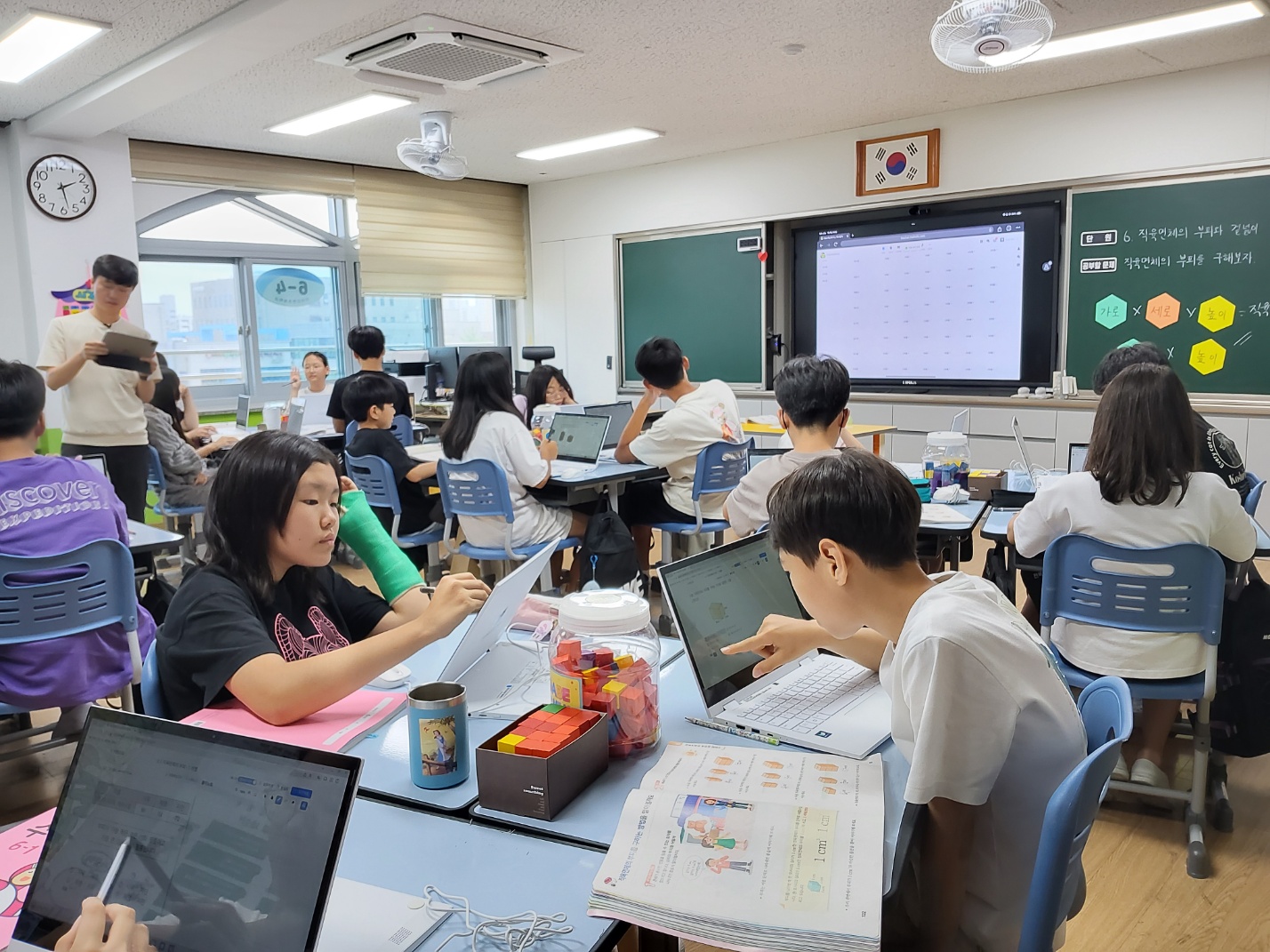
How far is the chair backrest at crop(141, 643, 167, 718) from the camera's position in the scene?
1.54 meters

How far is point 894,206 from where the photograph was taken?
6367 millimetres

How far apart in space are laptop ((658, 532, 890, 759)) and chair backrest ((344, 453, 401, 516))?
2.91 metres

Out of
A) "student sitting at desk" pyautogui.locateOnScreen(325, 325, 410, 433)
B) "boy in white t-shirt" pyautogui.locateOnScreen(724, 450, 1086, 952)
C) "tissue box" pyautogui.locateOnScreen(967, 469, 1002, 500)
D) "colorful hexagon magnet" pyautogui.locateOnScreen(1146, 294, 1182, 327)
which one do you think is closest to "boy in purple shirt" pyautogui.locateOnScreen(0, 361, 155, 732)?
"boy in white t-shirt" pyautogui.locateOnScreen(724, 450, 1086, 952)

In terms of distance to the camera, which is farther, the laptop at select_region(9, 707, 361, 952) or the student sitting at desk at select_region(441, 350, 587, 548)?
the student sitting at desk at select_region(441, 350, 587, 548)

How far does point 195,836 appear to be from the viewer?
2.84 ft

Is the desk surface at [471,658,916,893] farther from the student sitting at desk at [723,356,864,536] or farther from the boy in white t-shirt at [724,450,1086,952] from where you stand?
the student sitting at desk at [723,356,864,536]

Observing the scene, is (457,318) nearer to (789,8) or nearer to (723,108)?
(723,108)

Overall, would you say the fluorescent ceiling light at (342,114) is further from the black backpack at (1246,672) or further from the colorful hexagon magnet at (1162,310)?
the black backpack at (1246,672)

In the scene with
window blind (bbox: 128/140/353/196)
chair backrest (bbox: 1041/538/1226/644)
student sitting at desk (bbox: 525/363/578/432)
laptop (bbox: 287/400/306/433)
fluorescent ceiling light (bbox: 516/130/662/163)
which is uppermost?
fluorescent ceiling light (bbox: 516/130/662/163)

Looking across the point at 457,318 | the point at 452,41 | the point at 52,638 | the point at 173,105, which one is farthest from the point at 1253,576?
the point at 457,318

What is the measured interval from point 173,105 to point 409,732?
540cm

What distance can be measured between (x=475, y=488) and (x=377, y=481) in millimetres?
756

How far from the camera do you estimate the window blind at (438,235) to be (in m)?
7.60

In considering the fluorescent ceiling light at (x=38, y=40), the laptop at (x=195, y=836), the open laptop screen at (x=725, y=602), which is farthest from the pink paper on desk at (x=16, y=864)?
the fluorescent ceiling light at (x=38, y=40)
